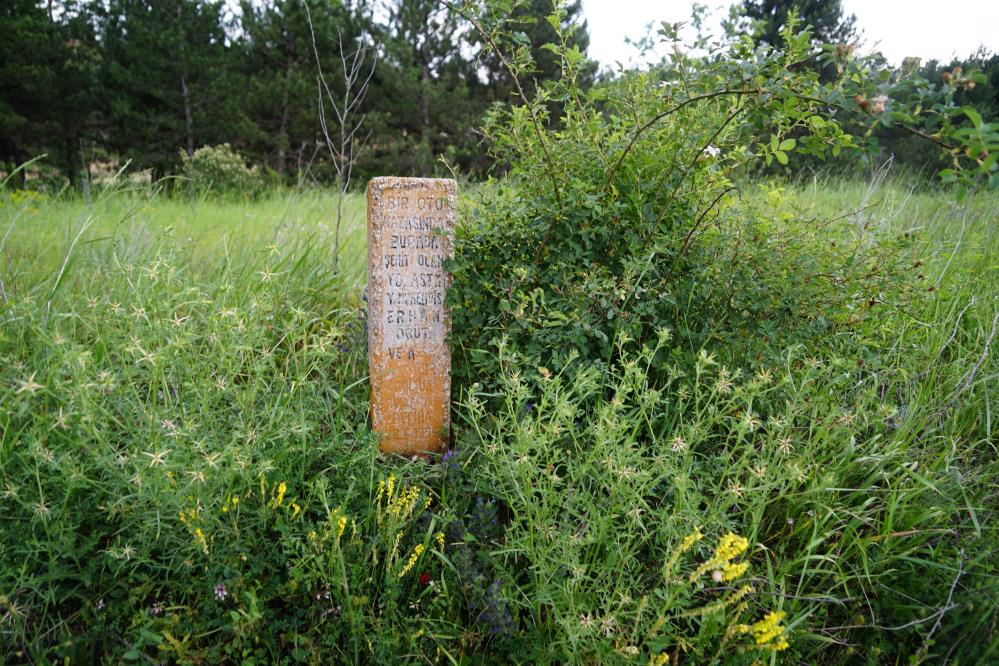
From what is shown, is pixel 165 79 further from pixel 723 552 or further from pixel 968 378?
pixel 723 552

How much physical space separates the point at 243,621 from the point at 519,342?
4.63ft

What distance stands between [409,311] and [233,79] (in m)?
14.9

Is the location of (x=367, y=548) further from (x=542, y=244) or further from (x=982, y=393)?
(x=982, y=393)

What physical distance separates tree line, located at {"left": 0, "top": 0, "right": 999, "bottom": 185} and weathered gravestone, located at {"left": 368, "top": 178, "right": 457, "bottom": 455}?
461 inches

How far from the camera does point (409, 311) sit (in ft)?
8.85

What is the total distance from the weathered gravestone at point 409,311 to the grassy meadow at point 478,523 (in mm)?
184

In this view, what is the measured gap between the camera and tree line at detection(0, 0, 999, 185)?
543 inches

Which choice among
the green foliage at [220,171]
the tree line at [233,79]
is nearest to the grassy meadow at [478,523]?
the green foliage at [220,171]

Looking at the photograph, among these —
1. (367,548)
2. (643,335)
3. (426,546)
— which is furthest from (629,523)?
(643,335)

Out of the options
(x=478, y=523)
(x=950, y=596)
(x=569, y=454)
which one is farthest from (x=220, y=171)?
(x=950, y=596)

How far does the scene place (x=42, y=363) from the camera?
2.37 m

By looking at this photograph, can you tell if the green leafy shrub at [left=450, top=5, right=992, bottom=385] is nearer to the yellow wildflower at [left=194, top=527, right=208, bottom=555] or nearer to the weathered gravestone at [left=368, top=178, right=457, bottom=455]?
the weathered gravestone at [left=368, top=178, right=457, bottom=455]

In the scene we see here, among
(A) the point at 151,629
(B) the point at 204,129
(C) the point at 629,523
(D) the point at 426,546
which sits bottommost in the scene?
(A) the point at 151,629

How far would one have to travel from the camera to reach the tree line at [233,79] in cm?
1380
